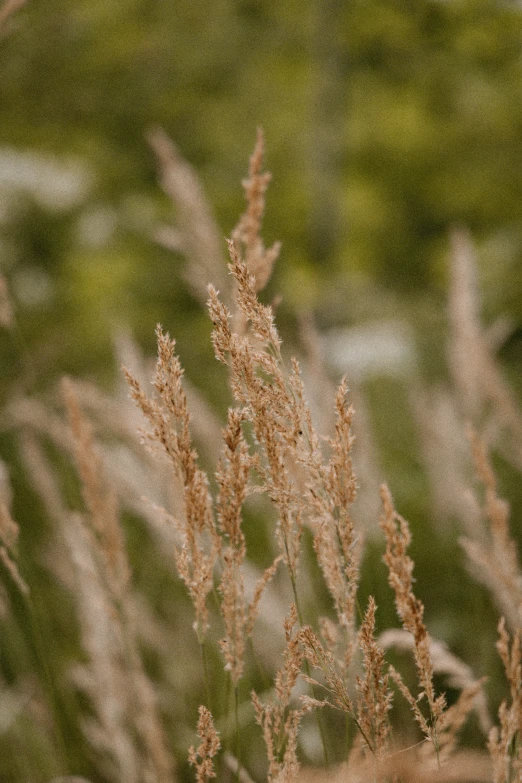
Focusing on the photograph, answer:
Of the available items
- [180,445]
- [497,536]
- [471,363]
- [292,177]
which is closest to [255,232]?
[180,445]

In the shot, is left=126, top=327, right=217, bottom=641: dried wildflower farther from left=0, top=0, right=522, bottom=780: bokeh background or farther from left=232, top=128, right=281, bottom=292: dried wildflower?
left=0, top=0, right=522, bottom=780: bokeh background

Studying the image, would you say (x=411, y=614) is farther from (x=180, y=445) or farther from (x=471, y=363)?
(x=471, y=363)

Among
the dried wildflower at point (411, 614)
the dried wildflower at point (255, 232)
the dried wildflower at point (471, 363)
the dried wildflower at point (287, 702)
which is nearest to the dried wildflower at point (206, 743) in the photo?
the dried wildflower at point (287, 702)

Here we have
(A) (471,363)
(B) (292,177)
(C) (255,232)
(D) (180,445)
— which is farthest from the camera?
(B) (292,177)

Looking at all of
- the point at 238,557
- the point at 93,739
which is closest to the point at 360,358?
the point at 93,739

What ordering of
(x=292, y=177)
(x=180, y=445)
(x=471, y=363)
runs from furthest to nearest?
(x=292, y=177) → (x=471, y=363) → (x=180, y=445)

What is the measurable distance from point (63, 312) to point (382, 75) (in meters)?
2.46

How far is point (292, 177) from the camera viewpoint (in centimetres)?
465

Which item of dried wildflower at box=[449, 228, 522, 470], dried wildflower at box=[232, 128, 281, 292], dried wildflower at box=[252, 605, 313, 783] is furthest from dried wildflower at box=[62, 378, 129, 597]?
dried wildflower at box=[449, 228, 522, 470]

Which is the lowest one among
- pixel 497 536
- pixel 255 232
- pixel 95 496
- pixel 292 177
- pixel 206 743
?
pixel 206 743

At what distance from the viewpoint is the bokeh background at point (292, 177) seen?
3.18 metres

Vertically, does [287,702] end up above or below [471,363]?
below

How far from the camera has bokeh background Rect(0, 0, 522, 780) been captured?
10.4 ft

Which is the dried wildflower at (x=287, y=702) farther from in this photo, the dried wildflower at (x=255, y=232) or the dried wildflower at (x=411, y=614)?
the dried wildflower at (x=255, y=232)
